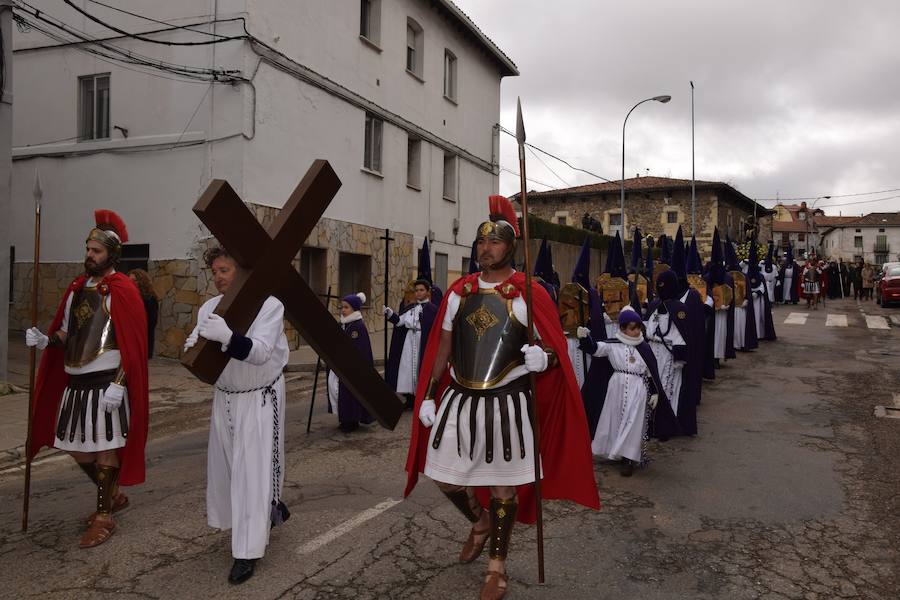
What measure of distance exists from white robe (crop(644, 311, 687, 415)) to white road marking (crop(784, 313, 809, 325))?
14450mm

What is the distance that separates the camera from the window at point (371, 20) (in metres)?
17.0

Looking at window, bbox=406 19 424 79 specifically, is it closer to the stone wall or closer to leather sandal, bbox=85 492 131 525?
leather sandal, bbox=85 492 131 525

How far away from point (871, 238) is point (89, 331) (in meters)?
88.7

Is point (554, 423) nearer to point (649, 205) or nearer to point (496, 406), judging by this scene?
point (496, 406)

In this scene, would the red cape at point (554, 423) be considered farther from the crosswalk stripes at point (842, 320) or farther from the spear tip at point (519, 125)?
the crosswalk stripes at point (842, 320)

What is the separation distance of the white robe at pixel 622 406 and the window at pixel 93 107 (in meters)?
12.2

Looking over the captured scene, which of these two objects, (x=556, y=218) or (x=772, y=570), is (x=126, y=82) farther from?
(x=556, y=218)

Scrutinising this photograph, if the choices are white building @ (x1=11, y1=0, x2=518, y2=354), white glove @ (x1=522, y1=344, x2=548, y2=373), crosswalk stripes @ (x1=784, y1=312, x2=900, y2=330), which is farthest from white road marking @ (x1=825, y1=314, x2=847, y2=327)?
white glove @ (x1=522, y1=344, x2=548, y2=373)

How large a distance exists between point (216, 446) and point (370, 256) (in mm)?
13105

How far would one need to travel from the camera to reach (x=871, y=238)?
77812mm

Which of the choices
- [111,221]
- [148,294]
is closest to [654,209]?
[148,294]

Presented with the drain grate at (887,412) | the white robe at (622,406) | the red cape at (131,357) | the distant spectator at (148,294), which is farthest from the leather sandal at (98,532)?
the drain grate at (887,412)

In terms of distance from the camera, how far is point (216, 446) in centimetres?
398

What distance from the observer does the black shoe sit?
3.72 meters
